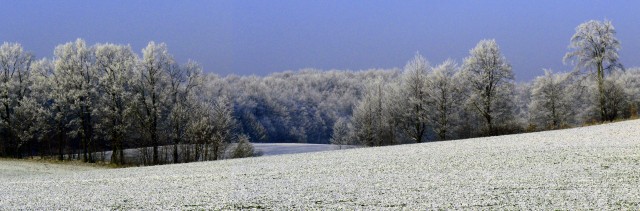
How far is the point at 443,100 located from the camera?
72.1 metres

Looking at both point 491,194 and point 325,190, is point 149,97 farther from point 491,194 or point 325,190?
point 491,194

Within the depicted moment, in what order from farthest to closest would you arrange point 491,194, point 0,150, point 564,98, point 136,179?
point 564,98 → point 0,150 → point 136,179 → point 491,194

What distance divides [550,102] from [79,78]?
217 ft

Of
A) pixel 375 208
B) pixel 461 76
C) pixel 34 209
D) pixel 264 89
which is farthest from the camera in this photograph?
pixel 264 89

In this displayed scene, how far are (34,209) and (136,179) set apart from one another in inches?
425

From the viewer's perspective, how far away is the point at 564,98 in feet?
290

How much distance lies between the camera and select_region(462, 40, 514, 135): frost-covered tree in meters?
68.2

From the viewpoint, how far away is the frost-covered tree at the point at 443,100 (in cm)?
7169

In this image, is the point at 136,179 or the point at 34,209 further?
the point at 136,179

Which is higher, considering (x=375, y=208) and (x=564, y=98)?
(x=564, y=98)

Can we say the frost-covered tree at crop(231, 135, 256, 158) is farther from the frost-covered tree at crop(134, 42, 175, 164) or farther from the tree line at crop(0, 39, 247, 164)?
the frost-covered tree at crop(134, 42, 175, 164)

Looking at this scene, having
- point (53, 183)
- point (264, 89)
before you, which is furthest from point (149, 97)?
point (264, 89)

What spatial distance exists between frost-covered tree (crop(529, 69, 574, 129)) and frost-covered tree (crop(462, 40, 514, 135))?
19.9 m

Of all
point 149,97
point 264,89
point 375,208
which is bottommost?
point 375,208
